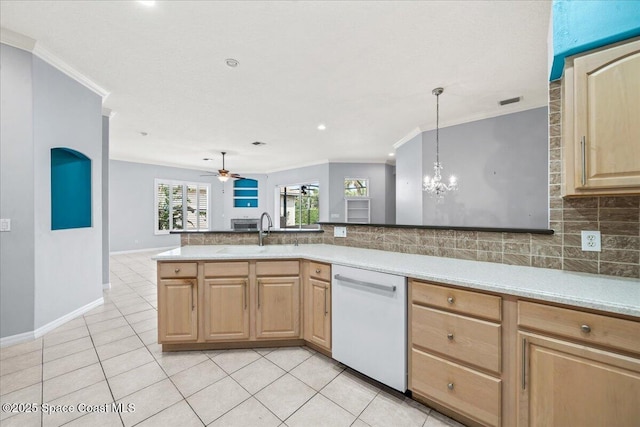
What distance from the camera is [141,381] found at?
1.84 metres

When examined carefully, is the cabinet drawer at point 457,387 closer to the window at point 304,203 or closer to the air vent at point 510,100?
the air vent at point 510,100

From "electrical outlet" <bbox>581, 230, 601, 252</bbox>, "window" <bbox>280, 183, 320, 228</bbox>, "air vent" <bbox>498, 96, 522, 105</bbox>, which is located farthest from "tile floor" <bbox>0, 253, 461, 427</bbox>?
"window" <bbox>280, 183, 320, 228</bbox>

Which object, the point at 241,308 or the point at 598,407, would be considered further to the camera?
the point at 241,308

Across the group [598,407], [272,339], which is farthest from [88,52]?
[598,407]

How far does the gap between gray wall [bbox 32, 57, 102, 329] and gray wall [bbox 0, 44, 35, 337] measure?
0.16ft

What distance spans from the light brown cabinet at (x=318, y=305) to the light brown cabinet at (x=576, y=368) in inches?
49.4

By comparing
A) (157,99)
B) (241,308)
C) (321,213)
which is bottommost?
(241,308)

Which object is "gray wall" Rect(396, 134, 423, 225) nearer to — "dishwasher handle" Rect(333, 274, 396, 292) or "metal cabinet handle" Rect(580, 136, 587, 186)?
"dishwasher handle" Rect(333, 274, 396, 292)

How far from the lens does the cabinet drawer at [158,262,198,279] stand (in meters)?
2.15

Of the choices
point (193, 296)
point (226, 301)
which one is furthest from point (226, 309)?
point (193, 296)

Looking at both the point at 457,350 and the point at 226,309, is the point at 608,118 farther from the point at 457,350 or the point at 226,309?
the point at 226,309

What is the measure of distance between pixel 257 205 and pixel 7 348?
→ 25.9 feet

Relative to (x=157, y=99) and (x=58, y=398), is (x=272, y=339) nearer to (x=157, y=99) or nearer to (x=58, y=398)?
(x=58, y=398)

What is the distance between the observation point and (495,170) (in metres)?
3.94
